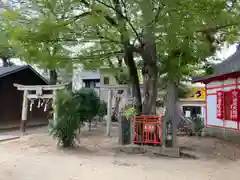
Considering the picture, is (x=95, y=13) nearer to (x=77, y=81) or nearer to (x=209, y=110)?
(x=209, y=110)

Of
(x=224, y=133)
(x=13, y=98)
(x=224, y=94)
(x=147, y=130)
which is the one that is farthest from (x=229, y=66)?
(x=13, y=98)

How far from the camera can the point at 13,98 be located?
15.1 meters

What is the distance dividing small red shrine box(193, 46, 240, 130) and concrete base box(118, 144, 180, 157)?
11.7 feet

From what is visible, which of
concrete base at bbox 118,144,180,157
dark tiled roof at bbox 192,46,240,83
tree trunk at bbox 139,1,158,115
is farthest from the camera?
dark tiled roof at bbox 192,46,240,83

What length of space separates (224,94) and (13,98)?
36.0 feet

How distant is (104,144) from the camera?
31.6 feet

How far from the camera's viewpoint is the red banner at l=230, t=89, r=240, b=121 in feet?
33.1

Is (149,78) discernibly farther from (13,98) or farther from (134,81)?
(13,98)

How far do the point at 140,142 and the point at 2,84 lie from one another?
29.9ft

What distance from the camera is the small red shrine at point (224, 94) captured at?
10.1m

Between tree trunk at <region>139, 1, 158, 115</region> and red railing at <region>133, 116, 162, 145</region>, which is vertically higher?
tree trunk at <region>139, 1, 158, 115</region>

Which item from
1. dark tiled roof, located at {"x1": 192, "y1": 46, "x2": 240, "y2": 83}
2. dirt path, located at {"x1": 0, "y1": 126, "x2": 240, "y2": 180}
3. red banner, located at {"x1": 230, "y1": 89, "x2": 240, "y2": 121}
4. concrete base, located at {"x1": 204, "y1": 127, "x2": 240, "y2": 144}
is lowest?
dirt path, located at {"x1": 0, "y1": 126, "x2": 240, "y2": 180}

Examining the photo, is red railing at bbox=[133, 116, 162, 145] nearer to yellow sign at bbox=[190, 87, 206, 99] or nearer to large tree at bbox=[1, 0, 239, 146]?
large tree at bbox=[1, 0, 239, 146]

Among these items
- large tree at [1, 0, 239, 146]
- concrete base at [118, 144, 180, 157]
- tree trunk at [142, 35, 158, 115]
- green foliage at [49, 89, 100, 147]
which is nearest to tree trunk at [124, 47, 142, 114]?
large tree at [1, 0, 239, 146]
